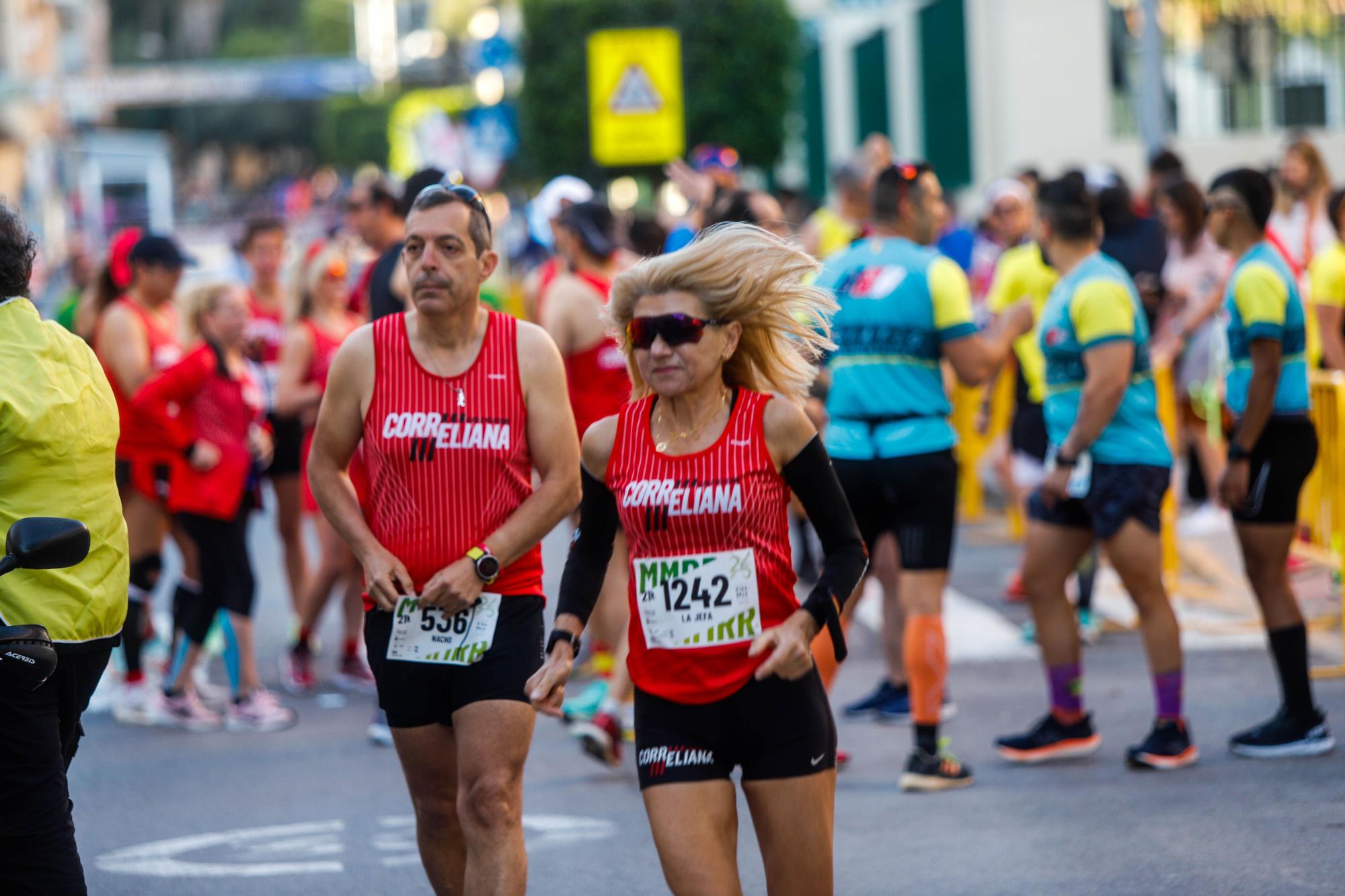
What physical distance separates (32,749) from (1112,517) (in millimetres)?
4013

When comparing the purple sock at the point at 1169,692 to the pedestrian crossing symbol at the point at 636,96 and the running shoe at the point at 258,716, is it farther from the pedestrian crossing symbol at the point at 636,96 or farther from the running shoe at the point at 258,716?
the pedestrian crossing symbol at the point at 636,96

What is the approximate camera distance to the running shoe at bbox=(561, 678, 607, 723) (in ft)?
24.7

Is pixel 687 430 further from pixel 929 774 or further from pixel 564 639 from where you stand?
pixel 929 774

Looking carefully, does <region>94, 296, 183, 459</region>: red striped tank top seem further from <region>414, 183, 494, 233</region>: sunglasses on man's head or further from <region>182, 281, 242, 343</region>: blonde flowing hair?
<region>414, 183, 494, 233</region>: sunglasses on man's head

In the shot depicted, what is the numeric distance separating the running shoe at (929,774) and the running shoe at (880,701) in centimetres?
119

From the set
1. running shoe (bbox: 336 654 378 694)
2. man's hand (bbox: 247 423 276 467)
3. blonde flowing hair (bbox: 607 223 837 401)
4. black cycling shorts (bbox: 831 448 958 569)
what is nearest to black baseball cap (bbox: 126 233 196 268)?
man's hand (bbox: 247 423 276 467)

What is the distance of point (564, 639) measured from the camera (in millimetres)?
4281

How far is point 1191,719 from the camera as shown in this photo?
24.9 feet

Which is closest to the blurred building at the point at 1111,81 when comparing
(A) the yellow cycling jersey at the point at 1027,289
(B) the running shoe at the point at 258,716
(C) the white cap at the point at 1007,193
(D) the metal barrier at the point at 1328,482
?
(C) the white cap at the point at 1007,193

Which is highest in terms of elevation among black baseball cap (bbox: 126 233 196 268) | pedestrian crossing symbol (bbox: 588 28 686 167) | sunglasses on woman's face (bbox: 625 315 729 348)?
pedestrian crossing symbol (bbox: 588 28 686 167)

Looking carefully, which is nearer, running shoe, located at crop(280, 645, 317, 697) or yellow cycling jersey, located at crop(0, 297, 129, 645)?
yellow cycling jersey, located at crop(0, 297, 129, 645)

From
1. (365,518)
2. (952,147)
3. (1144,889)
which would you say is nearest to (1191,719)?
(1144,889)

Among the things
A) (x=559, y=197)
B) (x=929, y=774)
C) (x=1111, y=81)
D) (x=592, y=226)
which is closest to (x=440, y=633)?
(x=929, y=774)

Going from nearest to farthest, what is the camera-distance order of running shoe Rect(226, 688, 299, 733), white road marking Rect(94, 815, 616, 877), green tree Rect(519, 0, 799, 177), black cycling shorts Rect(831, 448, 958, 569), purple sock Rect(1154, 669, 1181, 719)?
white road marking Rect(94, 815, 616, 877)
black cycling shorts Rect(831, 448, 958, 569)
purple sock Rect(1154, 669, 1181, 719)
running shoe Rect(226, 688, 299, 733)
green tree Rect(519, 0, 799, 177)
